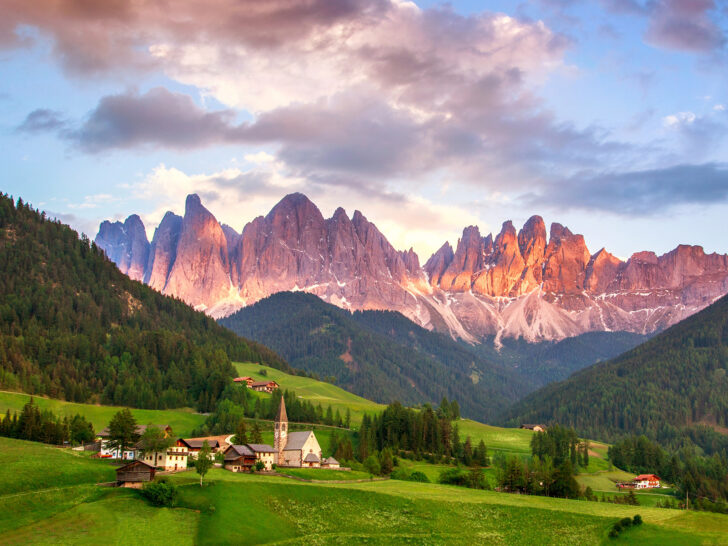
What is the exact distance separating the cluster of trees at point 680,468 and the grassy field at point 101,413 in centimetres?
9859

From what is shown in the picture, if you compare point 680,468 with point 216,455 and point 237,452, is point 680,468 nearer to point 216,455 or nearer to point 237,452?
point 216,455

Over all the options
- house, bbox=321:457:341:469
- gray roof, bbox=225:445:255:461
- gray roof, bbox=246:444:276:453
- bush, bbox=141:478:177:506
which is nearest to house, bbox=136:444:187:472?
gray roof, bbox=225:445:255:461

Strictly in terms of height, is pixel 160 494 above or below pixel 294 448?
below

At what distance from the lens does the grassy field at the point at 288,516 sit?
7819cm

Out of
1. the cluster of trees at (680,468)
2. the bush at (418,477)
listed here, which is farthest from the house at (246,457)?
the cluster of trees at (680,468)

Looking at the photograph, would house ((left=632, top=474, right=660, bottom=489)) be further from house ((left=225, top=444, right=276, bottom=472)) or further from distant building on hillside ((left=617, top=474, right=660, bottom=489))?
house ((left=225, top=444, right=276, bottom=472))

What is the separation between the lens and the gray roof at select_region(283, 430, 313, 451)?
419ft

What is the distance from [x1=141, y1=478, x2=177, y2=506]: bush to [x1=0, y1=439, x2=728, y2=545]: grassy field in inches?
40.1

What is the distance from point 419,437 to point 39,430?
7684 cm

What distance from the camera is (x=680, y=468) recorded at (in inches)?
6983

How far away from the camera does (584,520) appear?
8850 centimetres

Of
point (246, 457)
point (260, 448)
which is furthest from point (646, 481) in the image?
point (246, 457)

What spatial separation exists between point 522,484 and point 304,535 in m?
49.8

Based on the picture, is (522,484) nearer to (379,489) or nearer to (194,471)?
(379,489)
